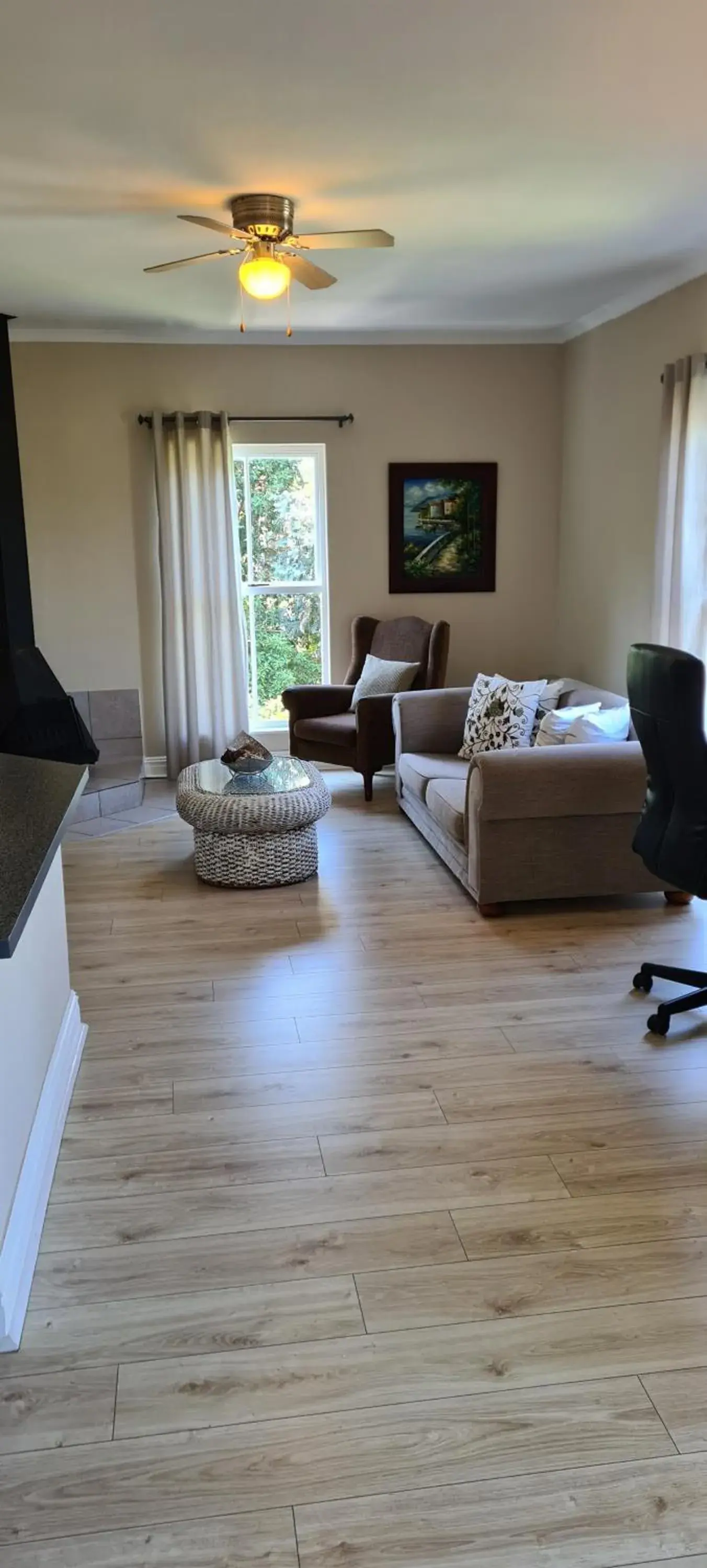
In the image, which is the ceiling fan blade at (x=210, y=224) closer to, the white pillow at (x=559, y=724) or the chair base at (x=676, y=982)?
the white pillow at (x=559, y=724)

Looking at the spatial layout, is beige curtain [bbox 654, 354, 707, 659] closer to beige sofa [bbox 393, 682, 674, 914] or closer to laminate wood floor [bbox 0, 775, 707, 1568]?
beige sofa [bbox 393, 682, 674, 914]

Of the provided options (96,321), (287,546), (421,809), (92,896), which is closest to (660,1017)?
(421,809)

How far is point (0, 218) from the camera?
3795 millimetres

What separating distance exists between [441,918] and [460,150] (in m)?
2.62

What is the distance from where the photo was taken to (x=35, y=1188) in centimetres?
221

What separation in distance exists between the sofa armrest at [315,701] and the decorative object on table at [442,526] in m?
0.84

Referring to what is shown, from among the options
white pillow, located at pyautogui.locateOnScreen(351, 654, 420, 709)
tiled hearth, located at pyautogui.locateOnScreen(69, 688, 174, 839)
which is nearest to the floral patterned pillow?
white pillow, located at pyautogui.locateOnScreen(351, 654, 420, 709)

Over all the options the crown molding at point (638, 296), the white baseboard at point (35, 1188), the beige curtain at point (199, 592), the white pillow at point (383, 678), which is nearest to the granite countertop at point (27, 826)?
the white baseboard at point (35, 1188)

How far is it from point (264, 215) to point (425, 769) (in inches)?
94.1

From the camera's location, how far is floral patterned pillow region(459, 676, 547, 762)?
187 inches

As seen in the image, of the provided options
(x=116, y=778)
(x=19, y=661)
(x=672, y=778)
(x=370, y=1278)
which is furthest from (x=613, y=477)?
(x=370, y=1278)

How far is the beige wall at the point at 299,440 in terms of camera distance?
6047 mm

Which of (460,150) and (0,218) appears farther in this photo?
(0,218)

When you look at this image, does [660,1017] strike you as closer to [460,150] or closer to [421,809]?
[421,809]
